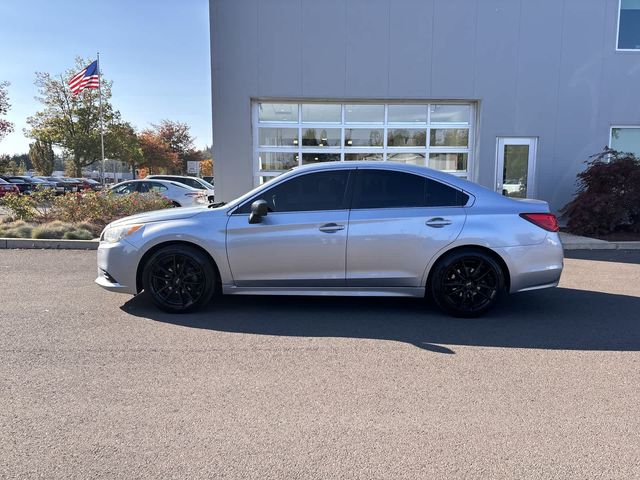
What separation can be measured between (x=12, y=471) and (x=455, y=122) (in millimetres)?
12568

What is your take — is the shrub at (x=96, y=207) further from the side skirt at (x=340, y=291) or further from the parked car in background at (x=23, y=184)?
the parked car in background at (x=23, y=184)

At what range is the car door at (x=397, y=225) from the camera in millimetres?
5188

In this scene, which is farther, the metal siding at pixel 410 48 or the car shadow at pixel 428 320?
the metal siding at pixel 410 48

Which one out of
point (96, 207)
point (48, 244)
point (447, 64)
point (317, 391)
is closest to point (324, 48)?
point (447, 64)

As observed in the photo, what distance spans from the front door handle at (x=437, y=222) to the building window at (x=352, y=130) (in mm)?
7950

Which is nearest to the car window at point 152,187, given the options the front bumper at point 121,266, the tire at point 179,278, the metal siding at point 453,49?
the metal siding at point 453,49

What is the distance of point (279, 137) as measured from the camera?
42.8 ft

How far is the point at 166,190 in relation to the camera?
14.6m

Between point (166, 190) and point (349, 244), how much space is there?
1077 centimetres

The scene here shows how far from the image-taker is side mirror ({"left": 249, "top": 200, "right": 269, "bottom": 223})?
513cm

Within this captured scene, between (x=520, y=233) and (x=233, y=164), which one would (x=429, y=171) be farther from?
(x=233, y=164)

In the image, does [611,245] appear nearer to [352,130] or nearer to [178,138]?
[352,130]

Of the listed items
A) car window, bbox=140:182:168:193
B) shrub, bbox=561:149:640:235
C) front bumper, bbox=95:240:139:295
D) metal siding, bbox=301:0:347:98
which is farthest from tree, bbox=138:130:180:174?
front bumper, bbox=95:240:139:295

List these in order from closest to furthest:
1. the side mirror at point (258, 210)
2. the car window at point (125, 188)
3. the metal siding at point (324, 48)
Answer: the side mirror at point (258, 210) < the metal siding at point (324, 48) < the car window at point (125, 188)
